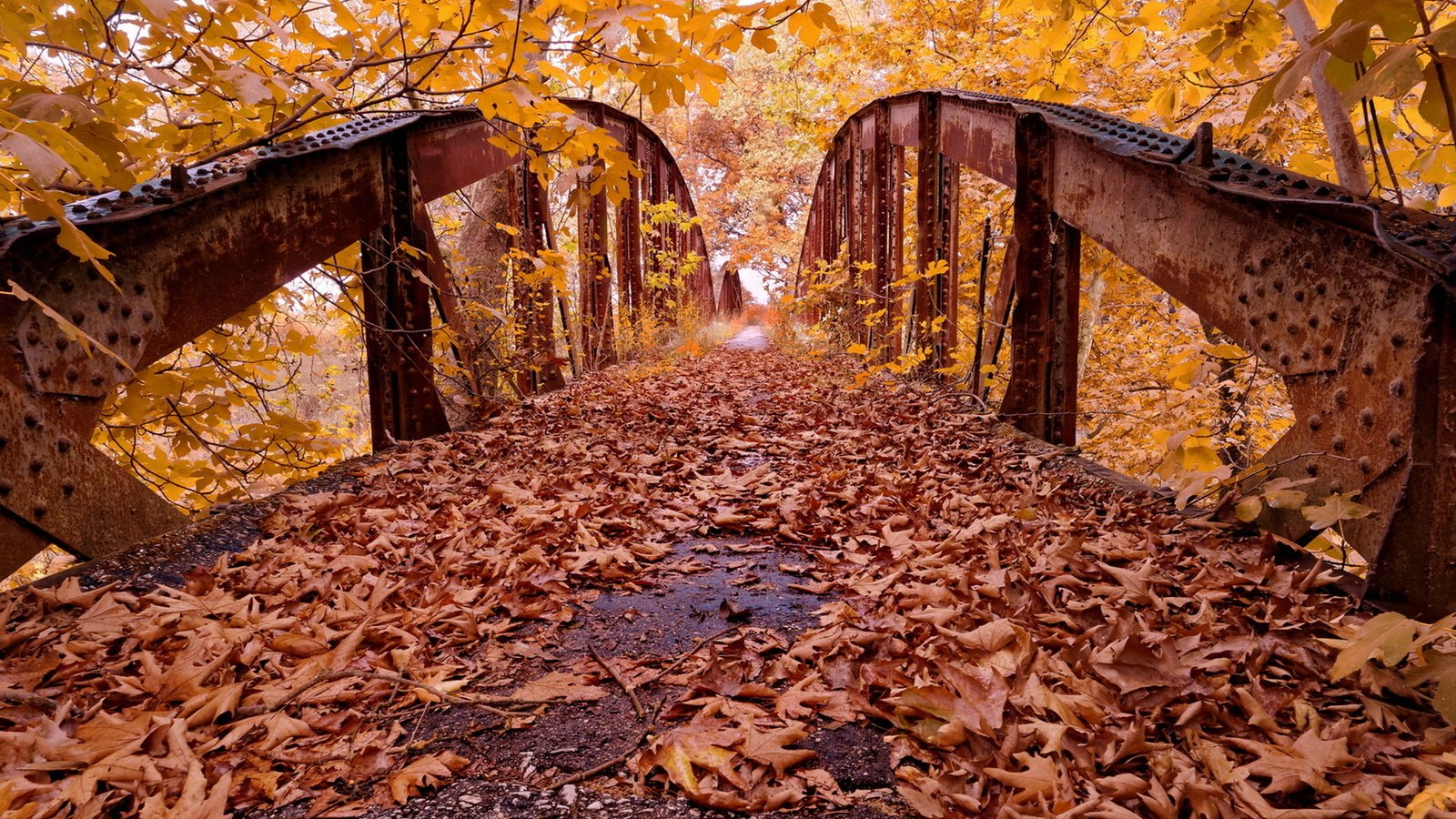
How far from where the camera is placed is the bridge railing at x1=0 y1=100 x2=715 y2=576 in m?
1.91

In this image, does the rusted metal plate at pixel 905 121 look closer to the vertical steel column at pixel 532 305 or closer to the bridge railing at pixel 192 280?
the vertical steel column at pixel 532 305

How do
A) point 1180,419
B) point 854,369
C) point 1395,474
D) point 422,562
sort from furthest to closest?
point 854,369
point 1180,419
point 422,562
point 1395,474

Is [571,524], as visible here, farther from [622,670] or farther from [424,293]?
[424,293]

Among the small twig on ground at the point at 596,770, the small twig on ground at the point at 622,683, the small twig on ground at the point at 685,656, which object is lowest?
the small twig on ground at the point at 685,656

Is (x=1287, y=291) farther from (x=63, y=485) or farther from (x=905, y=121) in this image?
(x=905, y=121)

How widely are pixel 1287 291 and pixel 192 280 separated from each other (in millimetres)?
3365

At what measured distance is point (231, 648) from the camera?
1.71m

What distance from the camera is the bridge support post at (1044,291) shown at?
351 cm

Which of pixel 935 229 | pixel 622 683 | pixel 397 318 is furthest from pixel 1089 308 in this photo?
pixel 622 683

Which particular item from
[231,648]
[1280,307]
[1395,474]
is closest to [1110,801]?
[1395,474]

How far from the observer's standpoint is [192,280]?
2473 millimetres

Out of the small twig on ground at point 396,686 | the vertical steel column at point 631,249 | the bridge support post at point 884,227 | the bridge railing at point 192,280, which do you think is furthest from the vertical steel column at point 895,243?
the small twig on ground at point 396,686

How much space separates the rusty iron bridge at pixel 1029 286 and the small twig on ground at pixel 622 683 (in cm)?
144

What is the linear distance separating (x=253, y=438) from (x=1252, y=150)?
300 inches
